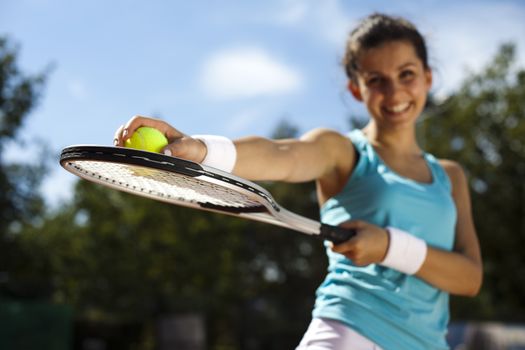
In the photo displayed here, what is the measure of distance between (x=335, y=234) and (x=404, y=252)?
201 mm

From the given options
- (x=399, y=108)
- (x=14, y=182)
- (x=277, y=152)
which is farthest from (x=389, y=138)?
(x=14, y=182)

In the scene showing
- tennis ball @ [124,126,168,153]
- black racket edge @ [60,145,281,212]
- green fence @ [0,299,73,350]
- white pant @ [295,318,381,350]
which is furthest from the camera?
green fence @ [0,299,73,350]

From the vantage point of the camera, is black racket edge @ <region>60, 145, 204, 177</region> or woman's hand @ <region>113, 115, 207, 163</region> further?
woman's hand @ <region>113, 115, 207, 163</region>

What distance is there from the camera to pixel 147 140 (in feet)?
4.58

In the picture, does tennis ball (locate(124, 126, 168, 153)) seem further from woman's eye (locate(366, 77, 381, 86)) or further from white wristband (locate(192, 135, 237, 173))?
woman's eye (locate(366, 77, 381, 86))

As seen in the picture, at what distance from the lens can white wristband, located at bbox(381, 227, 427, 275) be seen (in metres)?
1.89

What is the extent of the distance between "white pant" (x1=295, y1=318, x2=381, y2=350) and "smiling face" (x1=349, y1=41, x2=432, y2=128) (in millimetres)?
721

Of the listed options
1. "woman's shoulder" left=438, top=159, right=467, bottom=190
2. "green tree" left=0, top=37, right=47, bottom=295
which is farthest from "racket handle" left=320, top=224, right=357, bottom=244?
"green tree" left=0, top=37, right=47, bottom=295

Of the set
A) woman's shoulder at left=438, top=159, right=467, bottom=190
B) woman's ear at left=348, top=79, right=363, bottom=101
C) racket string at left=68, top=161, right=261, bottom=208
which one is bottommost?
woman's shoulder at left=438, top=159, right=467, bottom=190

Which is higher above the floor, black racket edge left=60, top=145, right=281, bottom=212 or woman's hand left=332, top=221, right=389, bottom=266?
black racket edge left=60, top=145, right=281, bottom=212

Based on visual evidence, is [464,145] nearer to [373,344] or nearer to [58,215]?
[58,215]

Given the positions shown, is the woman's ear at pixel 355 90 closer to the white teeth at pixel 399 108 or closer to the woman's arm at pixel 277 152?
the white teeth at pixel 399 108

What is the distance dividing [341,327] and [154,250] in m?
20.0

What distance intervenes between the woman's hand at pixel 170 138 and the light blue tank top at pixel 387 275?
2.13 feet
